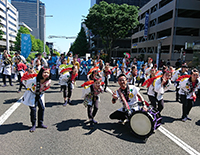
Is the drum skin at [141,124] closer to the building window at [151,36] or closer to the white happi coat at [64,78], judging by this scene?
the white happi coat at [64,78]

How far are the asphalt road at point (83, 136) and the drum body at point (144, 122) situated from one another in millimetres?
206

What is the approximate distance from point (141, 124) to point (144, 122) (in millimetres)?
97

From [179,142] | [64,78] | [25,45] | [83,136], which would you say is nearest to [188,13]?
[25,45]

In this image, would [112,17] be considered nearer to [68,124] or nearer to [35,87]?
[68,124]

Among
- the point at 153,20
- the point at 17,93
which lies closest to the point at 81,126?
the point at 17,93

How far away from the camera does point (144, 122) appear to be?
423 cm

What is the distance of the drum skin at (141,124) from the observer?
13.7 feet

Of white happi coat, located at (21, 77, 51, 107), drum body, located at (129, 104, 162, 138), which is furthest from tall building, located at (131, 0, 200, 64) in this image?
white happi coat, located at (21, 77, 51, 107)

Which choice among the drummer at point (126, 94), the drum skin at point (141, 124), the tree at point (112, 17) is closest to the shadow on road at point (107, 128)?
the drum skin at point (141, 124)

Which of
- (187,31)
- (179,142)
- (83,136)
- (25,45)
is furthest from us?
(187,31)

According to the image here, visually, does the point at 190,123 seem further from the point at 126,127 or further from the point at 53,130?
the point at 53,130

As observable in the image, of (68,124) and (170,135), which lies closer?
(170,135)

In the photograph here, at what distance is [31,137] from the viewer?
4.27 m

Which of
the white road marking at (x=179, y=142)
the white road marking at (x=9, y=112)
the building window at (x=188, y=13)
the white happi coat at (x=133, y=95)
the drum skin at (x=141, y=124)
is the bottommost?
the white road marking at (x=179, y=142)
